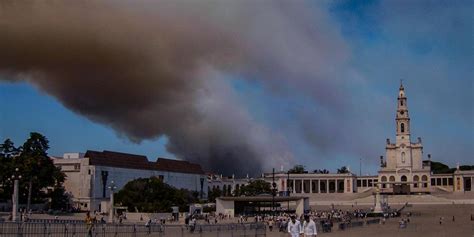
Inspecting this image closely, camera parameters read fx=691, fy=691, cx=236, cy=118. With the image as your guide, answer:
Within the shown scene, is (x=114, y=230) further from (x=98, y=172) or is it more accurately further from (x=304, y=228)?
(x=98, y=172)

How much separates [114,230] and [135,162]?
3481 inches

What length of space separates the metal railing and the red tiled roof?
69.4 meters

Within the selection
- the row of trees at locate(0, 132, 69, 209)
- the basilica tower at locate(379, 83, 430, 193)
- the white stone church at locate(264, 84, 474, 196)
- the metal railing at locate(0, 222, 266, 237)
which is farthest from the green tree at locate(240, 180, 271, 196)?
the metal railing at locate(0, 222, 266, 237)

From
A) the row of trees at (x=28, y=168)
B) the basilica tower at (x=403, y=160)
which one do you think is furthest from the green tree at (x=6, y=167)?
the basilica tower at (x=403, y=160)

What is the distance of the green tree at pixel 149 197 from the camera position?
289 feet

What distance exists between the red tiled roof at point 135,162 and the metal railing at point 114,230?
6936 cm

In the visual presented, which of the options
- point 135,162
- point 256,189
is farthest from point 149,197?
point 256,189

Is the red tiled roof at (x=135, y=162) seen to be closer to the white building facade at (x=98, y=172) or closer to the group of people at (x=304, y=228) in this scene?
the white building facade at (x=98, y=172)

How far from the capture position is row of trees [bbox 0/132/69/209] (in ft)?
267

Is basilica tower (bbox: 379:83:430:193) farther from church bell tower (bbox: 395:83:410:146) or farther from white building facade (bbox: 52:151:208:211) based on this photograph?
white building facade (bbox: 52:151:208:211)

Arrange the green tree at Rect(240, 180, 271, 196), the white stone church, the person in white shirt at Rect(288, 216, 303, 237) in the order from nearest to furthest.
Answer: the person in white shirt at Rect(288, 216, 303, 237) < the green tree at Rect(240, 180, 271, 196) < the white stone church

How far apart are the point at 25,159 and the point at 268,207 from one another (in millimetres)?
44127

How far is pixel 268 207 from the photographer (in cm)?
11256

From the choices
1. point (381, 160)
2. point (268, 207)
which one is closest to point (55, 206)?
point (268, 207)
